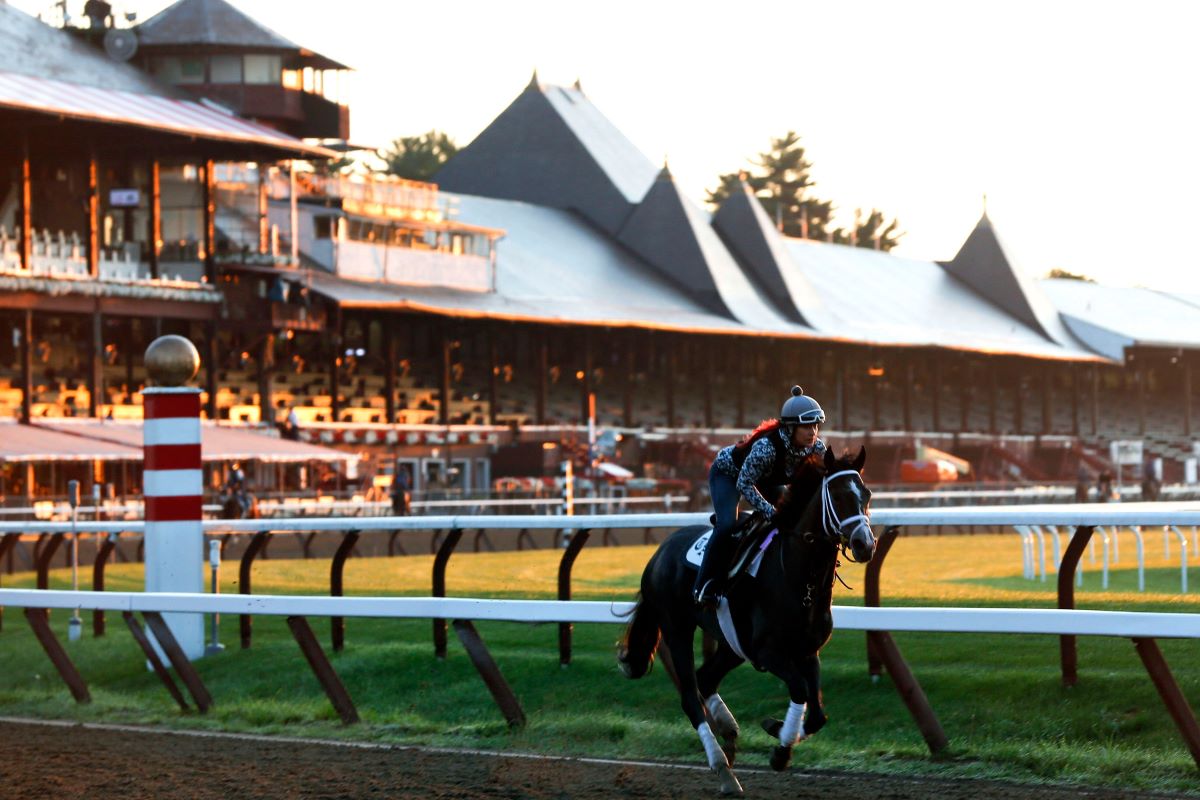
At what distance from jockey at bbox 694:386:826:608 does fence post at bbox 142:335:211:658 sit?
6144 mm

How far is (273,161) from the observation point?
4684cm

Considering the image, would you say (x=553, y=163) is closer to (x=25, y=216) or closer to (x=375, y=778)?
(x=25, y=216)

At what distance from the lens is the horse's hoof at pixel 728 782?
831cm

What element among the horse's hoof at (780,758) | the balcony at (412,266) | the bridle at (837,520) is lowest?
the horse's hoof at (780,758)

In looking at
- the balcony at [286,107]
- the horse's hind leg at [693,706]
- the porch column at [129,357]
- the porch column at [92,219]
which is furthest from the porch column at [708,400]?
the horse's hind leg at [693,706]

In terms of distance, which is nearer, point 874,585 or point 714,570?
point 714,570

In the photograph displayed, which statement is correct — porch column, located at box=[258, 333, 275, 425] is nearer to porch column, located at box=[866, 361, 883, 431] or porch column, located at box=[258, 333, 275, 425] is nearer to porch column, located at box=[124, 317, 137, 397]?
porch column, located at box=[124, 317, 137, 397]

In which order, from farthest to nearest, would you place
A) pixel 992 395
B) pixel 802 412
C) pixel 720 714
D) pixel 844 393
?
1. pixel 992 395
2. pixel 844 393
3. pixel 720 714
4. pixel 802 412

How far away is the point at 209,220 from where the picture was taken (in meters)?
45.2

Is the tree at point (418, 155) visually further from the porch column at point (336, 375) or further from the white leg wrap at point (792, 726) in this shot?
the white leg wrap at point (792, 726)

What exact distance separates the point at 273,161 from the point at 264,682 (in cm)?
3485

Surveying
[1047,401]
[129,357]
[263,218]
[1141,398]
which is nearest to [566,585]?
[129,357]

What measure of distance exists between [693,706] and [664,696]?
2.37m

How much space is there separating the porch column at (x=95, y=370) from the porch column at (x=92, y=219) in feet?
3.32
